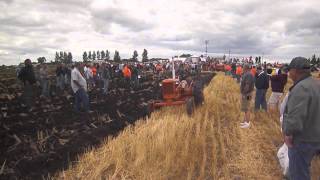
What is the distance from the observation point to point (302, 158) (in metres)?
4.60

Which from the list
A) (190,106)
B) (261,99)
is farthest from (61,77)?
(261,99)

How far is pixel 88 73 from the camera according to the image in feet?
77.0

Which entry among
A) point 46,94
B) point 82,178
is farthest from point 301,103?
point 46,94

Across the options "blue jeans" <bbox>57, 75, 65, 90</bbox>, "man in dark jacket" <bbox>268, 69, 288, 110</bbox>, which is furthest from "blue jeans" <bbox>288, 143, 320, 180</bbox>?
"blue jeans" <bbox>57, 75, 65, 90</bbox>

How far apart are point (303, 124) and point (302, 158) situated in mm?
375

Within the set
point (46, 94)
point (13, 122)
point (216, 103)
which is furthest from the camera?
point (46, 94)

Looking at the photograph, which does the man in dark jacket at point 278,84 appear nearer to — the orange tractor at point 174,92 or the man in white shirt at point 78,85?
the orange tractor at point 174,92

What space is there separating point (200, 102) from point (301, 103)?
9.21 m

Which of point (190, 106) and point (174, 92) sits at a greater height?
point (174, 92)

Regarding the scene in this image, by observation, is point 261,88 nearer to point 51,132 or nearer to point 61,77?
point 51,132

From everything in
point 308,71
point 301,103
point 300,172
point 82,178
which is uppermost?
point 308,71

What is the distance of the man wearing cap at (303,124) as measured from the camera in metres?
4.48

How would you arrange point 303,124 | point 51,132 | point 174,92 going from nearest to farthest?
point 303,124
point 51,132
point 174,92

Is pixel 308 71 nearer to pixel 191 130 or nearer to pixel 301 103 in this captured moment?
pixel 301 103
